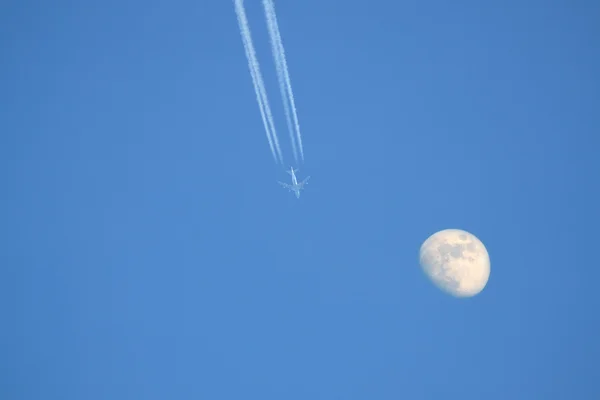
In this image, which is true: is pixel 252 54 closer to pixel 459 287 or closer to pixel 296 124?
pixel 296 124

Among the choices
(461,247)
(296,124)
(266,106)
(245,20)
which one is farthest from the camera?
(296,124)

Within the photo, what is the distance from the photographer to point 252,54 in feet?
72.7

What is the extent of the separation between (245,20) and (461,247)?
11.0 m

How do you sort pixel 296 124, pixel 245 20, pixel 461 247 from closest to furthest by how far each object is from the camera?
1. pixel 245 20
2. pixel 461 247
3. pixel 296 124

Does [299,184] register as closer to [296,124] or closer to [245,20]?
[296,124]

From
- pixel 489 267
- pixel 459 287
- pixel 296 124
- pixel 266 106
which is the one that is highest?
pixel 296 124

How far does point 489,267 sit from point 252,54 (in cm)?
1204

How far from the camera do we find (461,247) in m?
24.7

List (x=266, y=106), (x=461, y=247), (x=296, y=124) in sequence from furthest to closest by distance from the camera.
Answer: (x=296, y=124) → (x=461, y=247) → (x=266, y=106)

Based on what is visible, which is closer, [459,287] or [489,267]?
[459,287]

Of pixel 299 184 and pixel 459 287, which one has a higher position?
pixel 299 184

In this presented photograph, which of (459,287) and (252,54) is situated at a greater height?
(252,54)

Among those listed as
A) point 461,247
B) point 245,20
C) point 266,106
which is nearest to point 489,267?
point 461,247

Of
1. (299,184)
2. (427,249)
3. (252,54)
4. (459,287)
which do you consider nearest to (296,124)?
(299,184)
